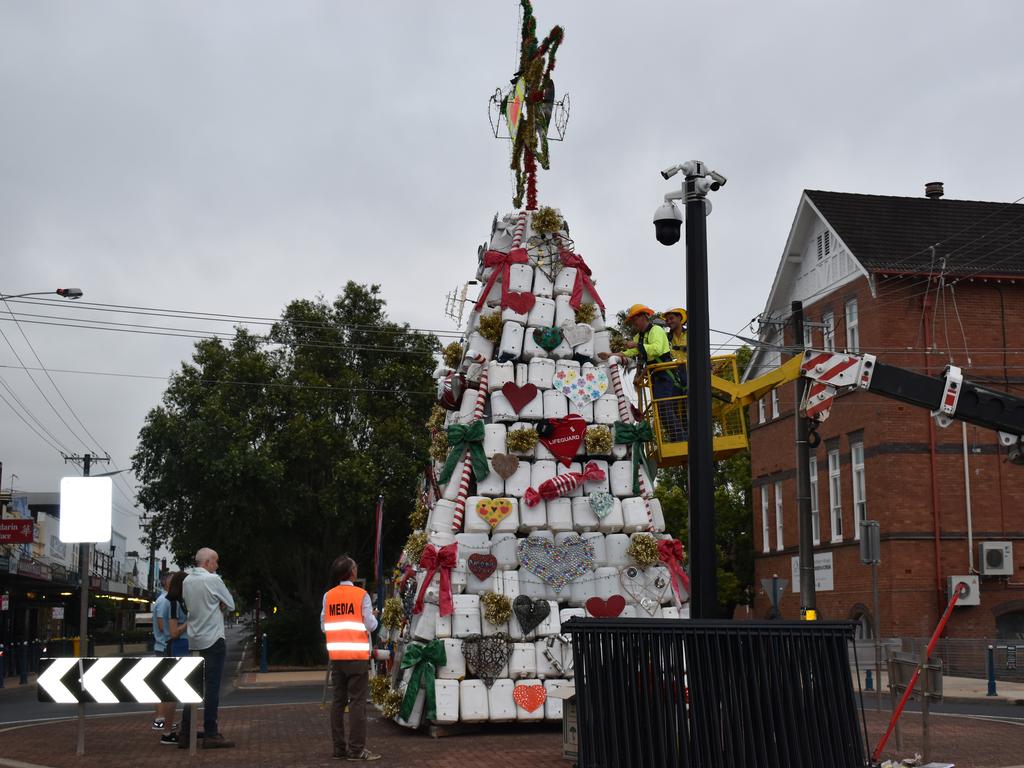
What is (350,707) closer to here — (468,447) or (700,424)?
(468,447)

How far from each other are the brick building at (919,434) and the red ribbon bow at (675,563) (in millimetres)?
16072

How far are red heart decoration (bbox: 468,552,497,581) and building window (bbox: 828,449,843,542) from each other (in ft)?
73.9

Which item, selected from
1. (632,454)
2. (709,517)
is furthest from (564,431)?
(709,517)

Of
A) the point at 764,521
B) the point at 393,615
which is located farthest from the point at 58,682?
the point at 764,521

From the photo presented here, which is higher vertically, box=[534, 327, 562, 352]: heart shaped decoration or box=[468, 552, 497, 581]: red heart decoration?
box=[534, 327, 562, 352]: heart shaped decoration

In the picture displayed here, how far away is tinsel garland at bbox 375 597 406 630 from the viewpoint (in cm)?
1413

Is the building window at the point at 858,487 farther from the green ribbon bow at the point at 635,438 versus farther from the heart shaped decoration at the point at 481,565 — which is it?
the heart shaped decoration at the point at 481,565

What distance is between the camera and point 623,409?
14094 millimetres

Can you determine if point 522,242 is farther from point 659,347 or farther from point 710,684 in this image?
point 710,684

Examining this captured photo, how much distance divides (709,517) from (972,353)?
81.5ft

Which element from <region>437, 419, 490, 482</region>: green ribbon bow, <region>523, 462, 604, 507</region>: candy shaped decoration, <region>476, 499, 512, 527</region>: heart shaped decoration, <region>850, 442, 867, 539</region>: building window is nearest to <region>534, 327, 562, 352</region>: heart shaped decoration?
<region>437, 419, 490, 482</region>: green ribbon bow

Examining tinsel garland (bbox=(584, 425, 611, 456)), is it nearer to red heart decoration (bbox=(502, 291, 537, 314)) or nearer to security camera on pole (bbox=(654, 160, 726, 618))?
red heart decoration (bbox=(502, 291, 537, 314))

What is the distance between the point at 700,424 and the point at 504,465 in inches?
184

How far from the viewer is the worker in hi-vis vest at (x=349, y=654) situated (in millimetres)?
10422
